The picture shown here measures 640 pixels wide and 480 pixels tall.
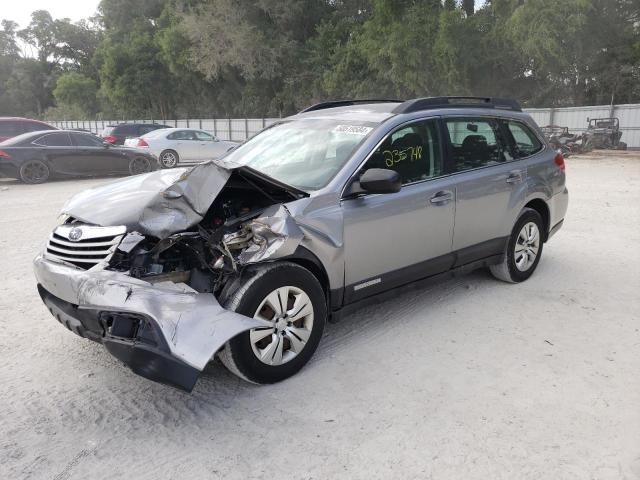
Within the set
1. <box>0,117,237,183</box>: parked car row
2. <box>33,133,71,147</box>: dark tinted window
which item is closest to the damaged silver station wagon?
<box>0,117,237,183</box>: parked car row

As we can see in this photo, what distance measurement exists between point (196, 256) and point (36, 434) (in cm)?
130

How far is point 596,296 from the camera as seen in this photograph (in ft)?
15.8

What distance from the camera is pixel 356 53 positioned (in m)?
31.0

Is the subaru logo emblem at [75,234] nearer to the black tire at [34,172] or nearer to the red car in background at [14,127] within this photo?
the black tire at [34,172]

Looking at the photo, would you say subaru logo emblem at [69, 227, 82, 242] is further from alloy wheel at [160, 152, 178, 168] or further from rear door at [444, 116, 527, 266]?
alloy wheel at [160, 152, 178, 168]

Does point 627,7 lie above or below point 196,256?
above

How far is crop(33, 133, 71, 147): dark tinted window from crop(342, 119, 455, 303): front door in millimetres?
11502

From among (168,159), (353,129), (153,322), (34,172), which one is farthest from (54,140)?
(153,322)

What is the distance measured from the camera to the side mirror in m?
3.51

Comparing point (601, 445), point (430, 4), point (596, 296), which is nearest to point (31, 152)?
point (596, 296)

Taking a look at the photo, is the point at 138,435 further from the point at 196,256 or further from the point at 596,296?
the point at 596,296

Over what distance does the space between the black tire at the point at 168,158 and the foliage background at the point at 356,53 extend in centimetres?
1535

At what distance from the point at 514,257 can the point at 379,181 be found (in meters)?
2.21

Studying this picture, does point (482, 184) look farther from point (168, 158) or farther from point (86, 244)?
A: point (168, 158)
